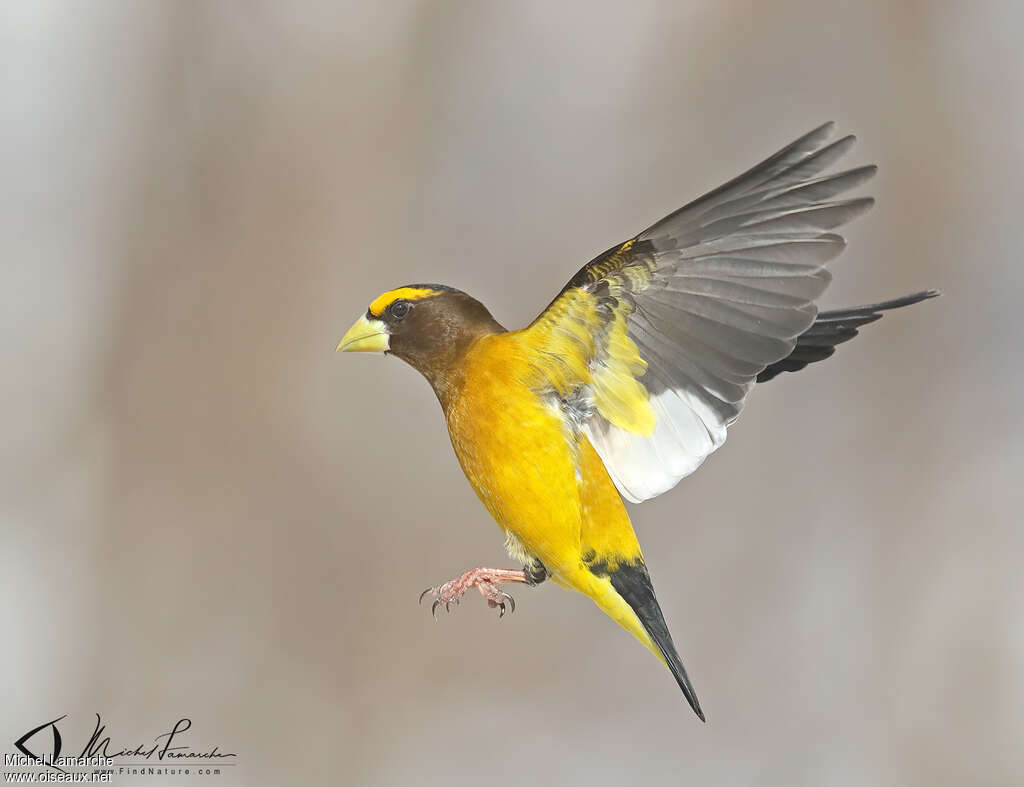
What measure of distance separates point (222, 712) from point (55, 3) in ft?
4.88

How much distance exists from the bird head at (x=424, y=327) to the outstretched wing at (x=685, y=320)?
0.05 meters

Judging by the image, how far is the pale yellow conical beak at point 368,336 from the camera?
2.61ft

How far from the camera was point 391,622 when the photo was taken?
7.00 feet

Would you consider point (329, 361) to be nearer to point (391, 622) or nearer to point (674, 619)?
point (391, 622)
